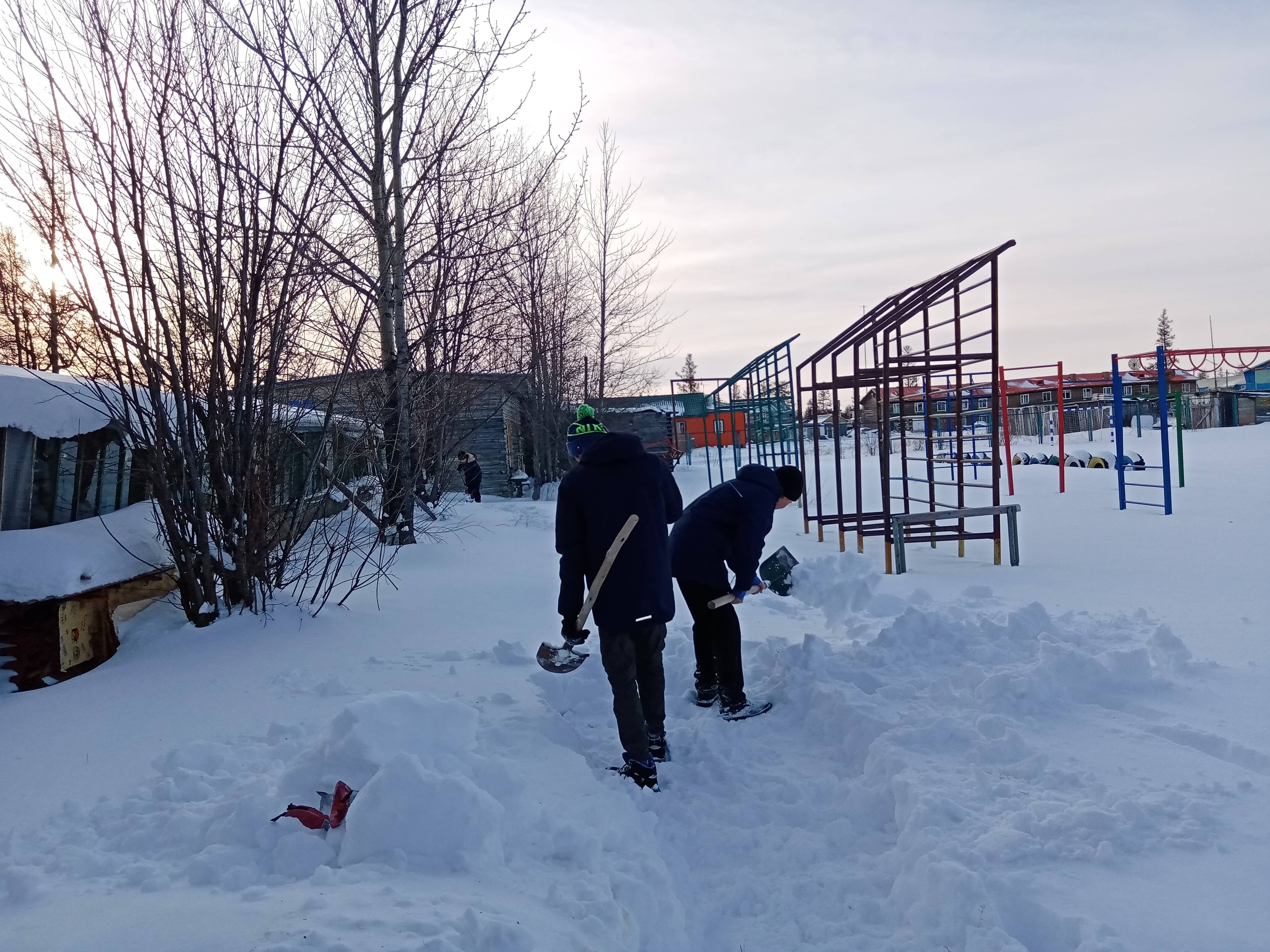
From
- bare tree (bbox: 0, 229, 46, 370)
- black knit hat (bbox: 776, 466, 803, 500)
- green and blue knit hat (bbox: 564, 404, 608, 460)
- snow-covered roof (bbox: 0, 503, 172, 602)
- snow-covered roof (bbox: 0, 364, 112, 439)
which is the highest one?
bare tree (bbox: 0, 229, 46, 370)

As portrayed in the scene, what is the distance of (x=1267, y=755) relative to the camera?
10.9 ft

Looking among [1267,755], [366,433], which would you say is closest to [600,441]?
[1267,755]

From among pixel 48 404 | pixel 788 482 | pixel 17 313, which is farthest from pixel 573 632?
pixel 17 313

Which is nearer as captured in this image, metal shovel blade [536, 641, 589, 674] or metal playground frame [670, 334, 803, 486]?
metal shovel blade [536, 641, 589, 674]

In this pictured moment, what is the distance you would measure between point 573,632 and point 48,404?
373 cm

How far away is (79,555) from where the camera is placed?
496 cm

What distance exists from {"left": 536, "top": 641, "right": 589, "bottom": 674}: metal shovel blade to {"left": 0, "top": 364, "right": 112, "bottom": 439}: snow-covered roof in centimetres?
321

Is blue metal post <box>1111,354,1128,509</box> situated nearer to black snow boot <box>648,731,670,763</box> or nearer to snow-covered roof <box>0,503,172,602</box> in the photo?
black snow boot <box>648,731,670,763</box>

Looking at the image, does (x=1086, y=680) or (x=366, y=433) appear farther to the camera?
(x=366, y=433)

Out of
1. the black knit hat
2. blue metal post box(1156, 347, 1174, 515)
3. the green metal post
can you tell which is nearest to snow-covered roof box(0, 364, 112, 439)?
the black knit hat

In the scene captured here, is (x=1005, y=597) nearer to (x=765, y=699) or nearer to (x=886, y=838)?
(x=765, y=699)

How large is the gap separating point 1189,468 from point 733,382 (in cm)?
1147

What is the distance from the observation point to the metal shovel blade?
419 centimetres

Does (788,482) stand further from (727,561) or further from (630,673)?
(630,673)
